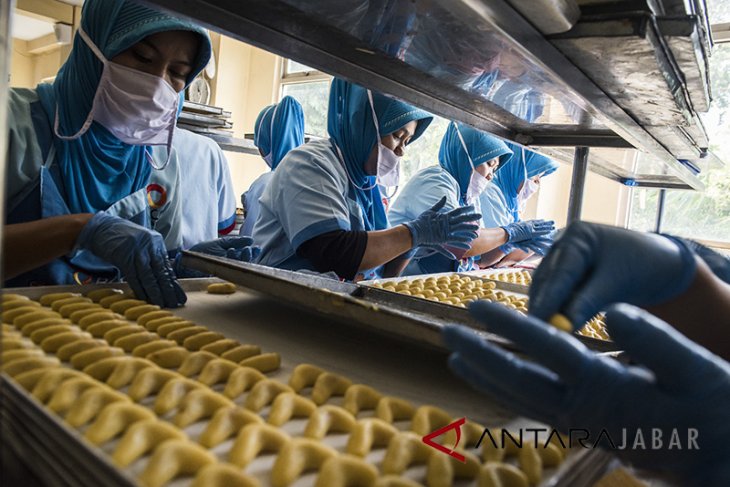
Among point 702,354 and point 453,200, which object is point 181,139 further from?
point 702,354

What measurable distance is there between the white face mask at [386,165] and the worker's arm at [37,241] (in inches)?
46.9

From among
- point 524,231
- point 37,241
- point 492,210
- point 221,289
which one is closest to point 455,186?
point 524,231

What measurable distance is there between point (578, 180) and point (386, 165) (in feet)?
2.80

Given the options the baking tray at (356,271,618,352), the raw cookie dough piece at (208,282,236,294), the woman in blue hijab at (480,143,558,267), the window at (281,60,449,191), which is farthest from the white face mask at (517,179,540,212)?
the raw cookie dough piece at (208,282,236,294)

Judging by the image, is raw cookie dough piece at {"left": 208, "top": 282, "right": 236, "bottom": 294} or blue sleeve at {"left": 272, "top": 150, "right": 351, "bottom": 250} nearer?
raw cookie dough piece at {"left": 208, "top": 282, "right": 236, "bottom": 294}

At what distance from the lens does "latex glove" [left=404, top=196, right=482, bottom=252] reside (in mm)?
2248

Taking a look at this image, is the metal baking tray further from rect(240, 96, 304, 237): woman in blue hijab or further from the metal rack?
rect(240, 96, 304, 237): woman in blue hijab

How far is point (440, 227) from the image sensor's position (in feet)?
7.40

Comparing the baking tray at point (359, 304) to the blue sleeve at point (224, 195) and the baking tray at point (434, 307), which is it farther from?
the blue sleeve at point (224, 195)

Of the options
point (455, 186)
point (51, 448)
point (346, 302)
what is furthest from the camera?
point (455, 186)

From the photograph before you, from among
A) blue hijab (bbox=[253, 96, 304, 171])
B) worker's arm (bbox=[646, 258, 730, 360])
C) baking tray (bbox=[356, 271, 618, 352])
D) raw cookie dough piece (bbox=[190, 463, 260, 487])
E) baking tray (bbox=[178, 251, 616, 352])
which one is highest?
blue hijab (bbox=[253, 96, 304, 171])

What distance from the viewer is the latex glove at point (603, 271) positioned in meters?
0.66

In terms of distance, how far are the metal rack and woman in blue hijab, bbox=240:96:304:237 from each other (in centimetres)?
196

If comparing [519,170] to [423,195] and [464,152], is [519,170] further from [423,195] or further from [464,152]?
[423,195]
